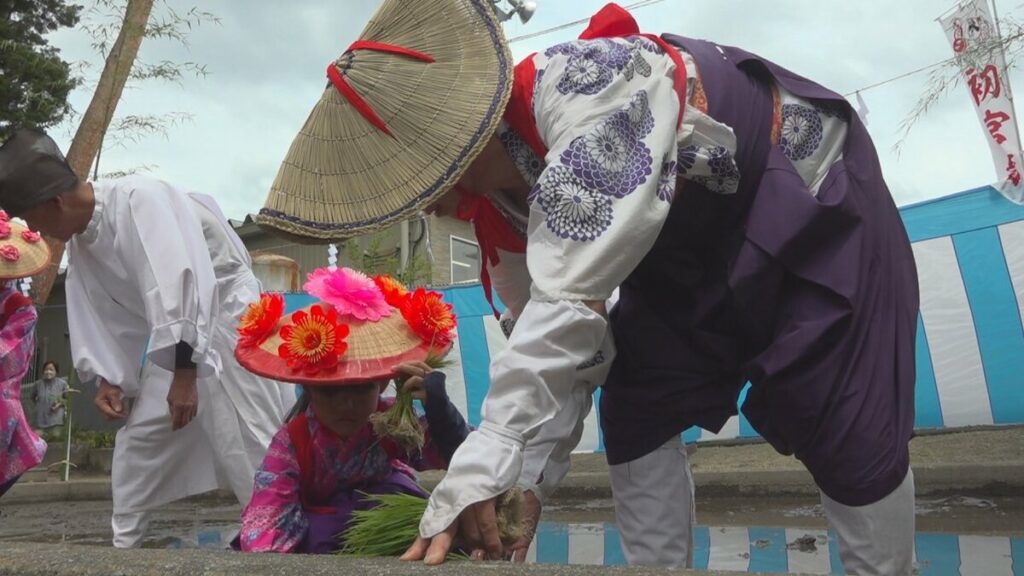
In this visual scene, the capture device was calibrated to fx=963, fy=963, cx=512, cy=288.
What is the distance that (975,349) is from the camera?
22.1 ft

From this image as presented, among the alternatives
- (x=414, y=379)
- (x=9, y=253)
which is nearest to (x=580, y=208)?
(x=414, y=379)

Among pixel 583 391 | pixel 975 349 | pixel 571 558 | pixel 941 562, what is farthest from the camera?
pixel 975 349

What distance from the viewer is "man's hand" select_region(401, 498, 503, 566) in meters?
1.49

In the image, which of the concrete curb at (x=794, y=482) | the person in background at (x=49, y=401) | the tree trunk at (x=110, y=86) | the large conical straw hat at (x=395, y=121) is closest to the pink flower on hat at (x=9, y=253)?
the large conical straw hat at (x=395, y=121)

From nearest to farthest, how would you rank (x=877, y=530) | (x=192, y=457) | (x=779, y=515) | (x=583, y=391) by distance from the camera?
(x=877, y=530), (x=583, y=391), (x=192, y=457), (x=779, y=515)

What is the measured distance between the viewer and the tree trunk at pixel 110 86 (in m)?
9.90

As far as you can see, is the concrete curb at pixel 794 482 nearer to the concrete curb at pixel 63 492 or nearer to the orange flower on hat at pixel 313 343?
the concrete curb at pixel 63 492

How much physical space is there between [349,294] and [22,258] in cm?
195

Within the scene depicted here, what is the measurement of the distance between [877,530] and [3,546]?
172 cm

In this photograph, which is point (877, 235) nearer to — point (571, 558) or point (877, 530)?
point (877, 530)

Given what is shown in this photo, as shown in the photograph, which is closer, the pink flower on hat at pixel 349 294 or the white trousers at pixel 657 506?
the white trousers at pixel 657 506

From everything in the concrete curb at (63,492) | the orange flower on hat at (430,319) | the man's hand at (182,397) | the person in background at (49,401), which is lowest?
the concrete curb at (63,492)

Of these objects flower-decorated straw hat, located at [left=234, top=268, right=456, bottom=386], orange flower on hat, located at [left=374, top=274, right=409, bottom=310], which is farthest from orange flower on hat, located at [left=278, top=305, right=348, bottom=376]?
orange flower on hat, located at [left=374, top=274, right=409, bottom=310]

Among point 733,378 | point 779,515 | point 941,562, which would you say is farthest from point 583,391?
point 779,515
